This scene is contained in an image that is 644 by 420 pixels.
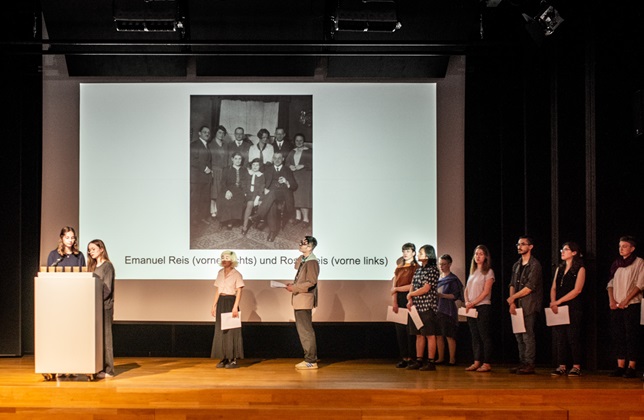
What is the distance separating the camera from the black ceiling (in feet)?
27.7

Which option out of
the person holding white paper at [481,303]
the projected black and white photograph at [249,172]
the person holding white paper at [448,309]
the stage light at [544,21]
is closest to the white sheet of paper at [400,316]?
the person holding white paper at [448,309]

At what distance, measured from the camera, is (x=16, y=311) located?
28.3ft

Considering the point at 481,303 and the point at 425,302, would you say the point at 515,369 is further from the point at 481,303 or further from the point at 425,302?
the point at 425,302

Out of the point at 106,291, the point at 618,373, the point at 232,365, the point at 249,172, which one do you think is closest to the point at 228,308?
the point at 232,365

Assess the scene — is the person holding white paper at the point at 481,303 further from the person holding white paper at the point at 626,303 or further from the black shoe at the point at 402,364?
the person holding white paper at the point at 626,303

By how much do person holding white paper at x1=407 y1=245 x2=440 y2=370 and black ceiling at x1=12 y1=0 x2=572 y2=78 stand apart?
2.29 metres

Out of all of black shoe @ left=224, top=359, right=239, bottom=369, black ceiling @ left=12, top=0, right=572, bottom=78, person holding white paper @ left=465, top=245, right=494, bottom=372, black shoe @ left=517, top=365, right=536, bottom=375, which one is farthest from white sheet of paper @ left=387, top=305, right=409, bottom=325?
Answer: black ceiling @ left=12, top=0, right=572, bottom=78

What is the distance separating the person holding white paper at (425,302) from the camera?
7.75 m

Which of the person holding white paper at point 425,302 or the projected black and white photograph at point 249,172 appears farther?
the projected black and white photograph at point 249,172

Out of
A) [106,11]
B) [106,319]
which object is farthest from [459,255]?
[106,11]

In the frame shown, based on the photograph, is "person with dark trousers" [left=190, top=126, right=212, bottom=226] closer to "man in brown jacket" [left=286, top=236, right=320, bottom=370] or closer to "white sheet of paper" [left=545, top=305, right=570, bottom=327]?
"man in brown jacket" [left=286, top=236, right=320, bottom=370]

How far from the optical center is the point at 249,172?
28.8 ft

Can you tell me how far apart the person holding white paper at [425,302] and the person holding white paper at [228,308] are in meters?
1.73

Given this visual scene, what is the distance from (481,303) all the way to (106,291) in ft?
11.6
